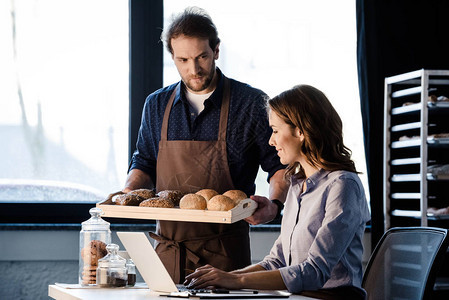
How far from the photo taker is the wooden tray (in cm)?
202

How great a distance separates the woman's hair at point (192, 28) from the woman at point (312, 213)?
18.4 inches

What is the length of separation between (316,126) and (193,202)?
433 millimetres

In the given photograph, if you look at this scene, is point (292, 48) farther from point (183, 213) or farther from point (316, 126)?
point (183, 213)

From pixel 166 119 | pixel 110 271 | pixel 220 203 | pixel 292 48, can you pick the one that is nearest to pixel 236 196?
pixel 220 203

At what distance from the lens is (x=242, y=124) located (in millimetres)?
2480

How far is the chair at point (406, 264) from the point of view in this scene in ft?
6.18

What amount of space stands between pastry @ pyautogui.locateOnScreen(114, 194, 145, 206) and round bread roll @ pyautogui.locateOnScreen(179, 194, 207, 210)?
148 millimetres

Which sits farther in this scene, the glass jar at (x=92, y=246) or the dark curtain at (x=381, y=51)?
the dark curtain at (x=381, y=51)

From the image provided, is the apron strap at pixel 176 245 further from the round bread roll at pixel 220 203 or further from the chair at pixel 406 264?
the chair at pixel 406 264

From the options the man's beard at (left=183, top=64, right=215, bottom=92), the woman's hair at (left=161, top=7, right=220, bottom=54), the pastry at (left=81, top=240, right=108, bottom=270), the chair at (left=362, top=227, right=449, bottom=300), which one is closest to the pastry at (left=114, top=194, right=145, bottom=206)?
the pastry at (left=81, top=240, right=108, bottom=270)

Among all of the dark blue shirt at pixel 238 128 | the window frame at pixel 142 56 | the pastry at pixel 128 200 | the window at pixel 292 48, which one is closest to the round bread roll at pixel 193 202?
the pastry at pixel 128 200

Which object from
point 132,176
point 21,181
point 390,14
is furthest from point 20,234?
point 390,14

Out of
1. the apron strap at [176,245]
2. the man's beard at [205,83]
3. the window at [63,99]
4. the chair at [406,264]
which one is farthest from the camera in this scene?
the window at [63,99]

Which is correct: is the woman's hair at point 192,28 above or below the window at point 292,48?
below
